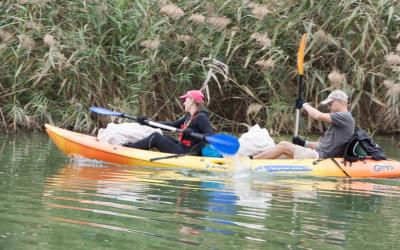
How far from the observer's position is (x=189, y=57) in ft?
39.3

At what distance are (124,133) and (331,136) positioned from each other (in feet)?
7.44

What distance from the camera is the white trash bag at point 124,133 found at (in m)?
8.96

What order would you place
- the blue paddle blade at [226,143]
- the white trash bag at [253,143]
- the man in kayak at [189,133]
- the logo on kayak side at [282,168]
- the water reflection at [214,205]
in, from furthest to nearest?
the white trash bag at [253,143] → the man in kayak at [189,133] → the logo on kayak side at [282,168] → the blue paddle blade at [226,143] → the water reflection at [214,205]

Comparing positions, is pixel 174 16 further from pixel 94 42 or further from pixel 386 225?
pixel 386 225

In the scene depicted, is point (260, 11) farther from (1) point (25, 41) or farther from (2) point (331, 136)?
(2) point (331, 136)

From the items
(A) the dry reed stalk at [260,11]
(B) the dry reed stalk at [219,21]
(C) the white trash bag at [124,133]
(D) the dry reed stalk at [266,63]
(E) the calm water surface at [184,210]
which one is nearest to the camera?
(E) the calm water surface at [184,210]

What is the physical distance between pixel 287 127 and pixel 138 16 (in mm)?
2696

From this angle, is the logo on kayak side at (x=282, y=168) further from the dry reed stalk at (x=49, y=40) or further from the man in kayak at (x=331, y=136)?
the dry reed stalk at (x=49, y=40)

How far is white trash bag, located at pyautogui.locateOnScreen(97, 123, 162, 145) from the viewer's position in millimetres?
8961

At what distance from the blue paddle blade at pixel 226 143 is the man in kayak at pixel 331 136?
0.58 m

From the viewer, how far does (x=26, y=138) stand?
10812 millimetres

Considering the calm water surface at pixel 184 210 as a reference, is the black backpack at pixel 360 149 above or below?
above

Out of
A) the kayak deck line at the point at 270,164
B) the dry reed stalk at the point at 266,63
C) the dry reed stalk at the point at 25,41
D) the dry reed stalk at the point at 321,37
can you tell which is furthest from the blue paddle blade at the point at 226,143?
the dry reed stalk at the point at 25,41

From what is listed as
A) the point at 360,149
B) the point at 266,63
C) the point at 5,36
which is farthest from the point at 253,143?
the point at 5,36
